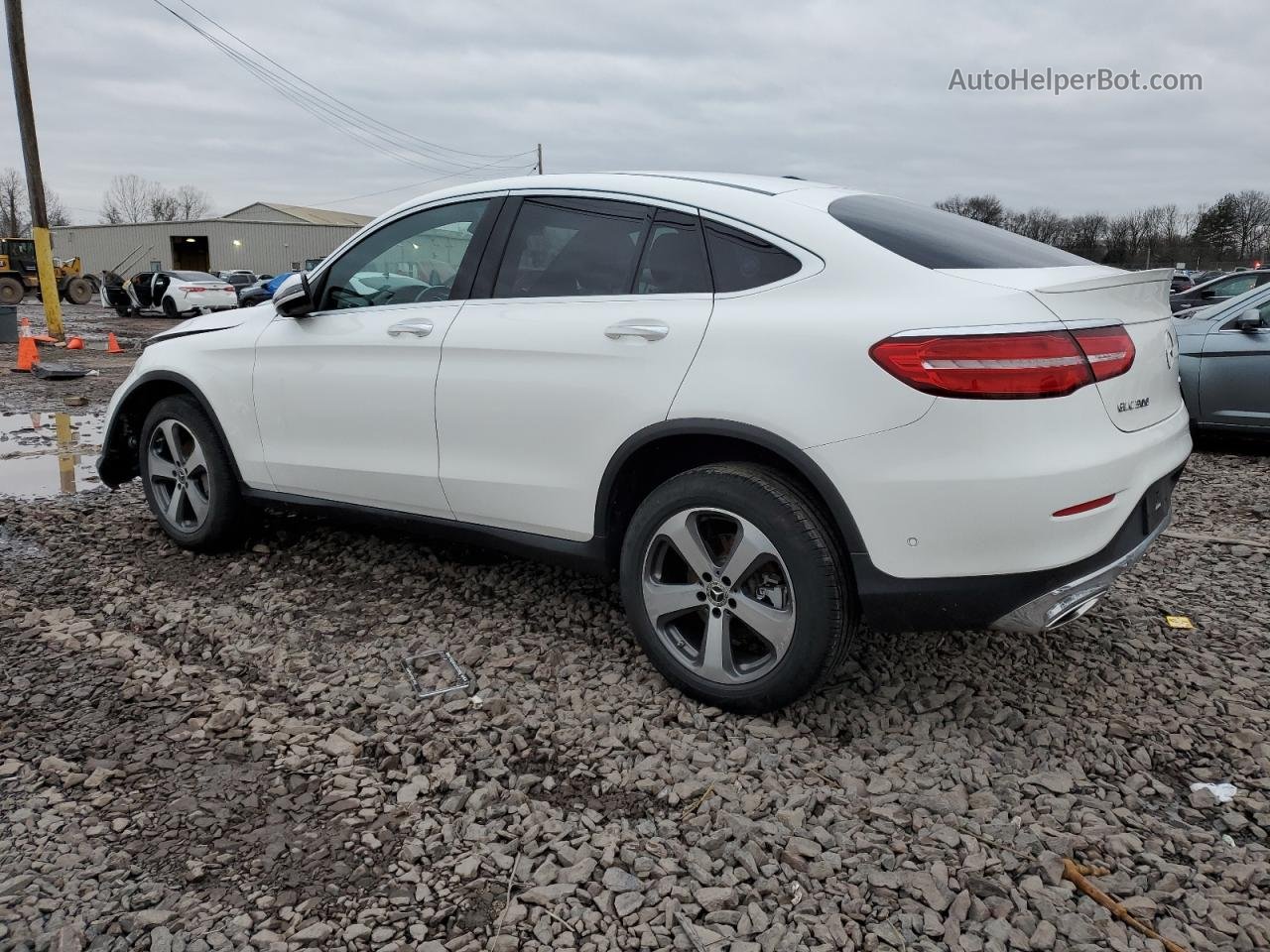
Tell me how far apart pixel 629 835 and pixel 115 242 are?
7111 cm

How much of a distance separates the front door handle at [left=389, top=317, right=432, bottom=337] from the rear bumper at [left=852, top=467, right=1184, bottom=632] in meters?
1.84

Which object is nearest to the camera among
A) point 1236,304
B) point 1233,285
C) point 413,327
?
point 413,327

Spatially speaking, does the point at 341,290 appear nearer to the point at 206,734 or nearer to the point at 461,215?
the point at 461,215

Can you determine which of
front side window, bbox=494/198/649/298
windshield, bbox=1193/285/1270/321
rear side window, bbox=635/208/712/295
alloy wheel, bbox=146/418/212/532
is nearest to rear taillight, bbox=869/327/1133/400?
rear side window, bbox=635/208/712/295

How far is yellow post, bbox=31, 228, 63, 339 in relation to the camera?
17.0 m

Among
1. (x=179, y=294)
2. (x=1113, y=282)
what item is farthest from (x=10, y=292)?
(x=1113, y=282)

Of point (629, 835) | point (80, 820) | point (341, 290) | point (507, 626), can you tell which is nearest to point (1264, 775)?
point (629, 835)

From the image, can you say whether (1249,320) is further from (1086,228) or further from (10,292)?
(1086,228)

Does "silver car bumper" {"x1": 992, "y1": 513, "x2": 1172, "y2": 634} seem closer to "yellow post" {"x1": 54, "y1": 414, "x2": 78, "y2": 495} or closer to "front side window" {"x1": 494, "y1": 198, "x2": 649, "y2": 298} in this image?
"front side window" {"x1": 494, "y1": 198, "x2": 649, "y2": 298}

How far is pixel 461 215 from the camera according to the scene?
374cm

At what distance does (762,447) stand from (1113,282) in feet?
3.74

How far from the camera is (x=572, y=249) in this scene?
133 inches

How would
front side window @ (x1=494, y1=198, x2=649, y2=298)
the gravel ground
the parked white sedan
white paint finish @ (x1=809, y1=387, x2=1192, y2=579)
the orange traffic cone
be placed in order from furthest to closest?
the parked white sedan < the orange traffic cone < front side window @ (x1=494, y1=198, x2=649, y2=298) < white paint finish @ (x1=809, y1=387, x2=1192, y2=579) < the gravel ground

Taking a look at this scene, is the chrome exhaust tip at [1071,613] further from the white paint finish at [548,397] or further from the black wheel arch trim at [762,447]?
the white paint finish at [548,397]
